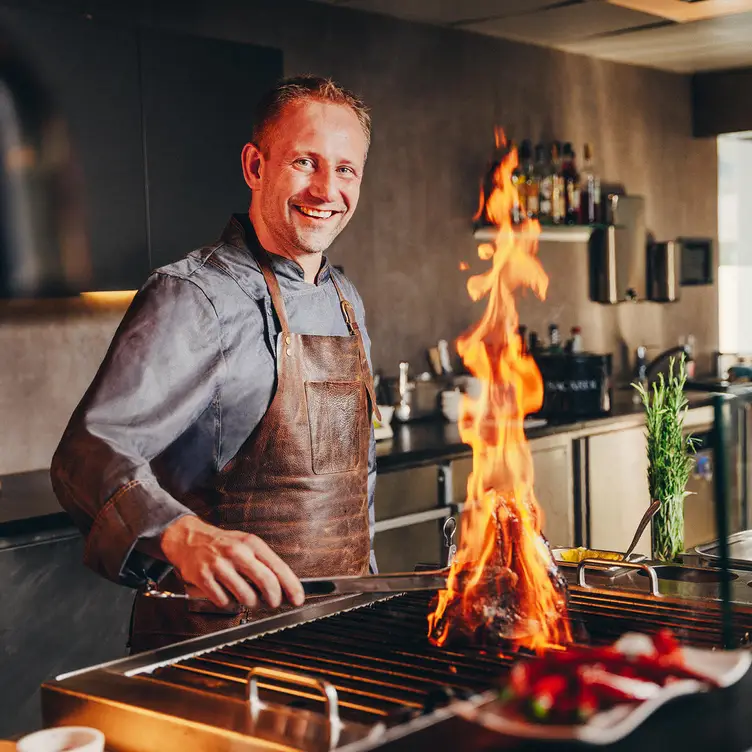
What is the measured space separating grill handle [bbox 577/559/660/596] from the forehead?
36.9 inches

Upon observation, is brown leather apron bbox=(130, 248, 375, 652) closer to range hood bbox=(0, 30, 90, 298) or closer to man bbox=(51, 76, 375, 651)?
man bbox=(51, 76, 375, 651)

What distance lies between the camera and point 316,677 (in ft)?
4.50

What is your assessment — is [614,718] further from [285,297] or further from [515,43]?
[515,43]

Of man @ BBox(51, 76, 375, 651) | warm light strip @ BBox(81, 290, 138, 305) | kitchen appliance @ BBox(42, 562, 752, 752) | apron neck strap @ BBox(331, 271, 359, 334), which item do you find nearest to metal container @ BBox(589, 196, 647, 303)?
warm light strip @ BBox(81, 290, 138, 305)

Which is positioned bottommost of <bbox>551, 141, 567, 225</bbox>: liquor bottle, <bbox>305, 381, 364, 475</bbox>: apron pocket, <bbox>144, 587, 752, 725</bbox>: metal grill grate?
<bbox>144, 587, 752, 725</bbox>: metal grill grate

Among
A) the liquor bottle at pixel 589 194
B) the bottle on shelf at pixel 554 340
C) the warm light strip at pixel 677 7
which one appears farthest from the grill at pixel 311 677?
the liquor bottle at pixel 589 194

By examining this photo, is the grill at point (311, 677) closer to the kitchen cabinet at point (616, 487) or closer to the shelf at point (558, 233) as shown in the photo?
the kitchen cabinet at point (616, 487)

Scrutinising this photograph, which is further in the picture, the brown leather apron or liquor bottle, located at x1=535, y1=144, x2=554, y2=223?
liquor bottle, located at x1=535, y1=144, x2=554, y2=223

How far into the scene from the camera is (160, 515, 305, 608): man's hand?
4.88 feet

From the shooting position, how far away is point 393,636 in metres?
1.63

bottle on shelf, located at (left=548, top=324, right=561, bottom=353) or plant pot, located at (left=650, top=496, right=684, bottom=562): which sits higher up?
bottle on shelf, located at (left=548, top=324, right=561, bottom=353)

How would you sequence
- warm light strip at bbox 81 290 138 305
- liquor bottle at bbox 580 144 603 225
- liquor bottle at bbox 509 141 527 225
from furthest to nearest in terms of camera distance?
liquor bottle at bbox 580 144 603 225, liquor bottle at bbox 509 141 527 225, warm light strip at bbox 81 290 138 305

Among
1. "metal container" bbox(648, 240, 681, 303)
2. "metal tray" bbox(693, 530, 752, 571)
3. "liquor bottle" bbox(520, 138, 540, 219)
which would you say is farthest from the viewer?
"metal container" bbox(648, 240, 681, 303)

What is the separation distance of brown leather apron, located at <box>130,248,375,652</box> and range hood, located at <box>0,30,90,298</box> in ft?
3.87
